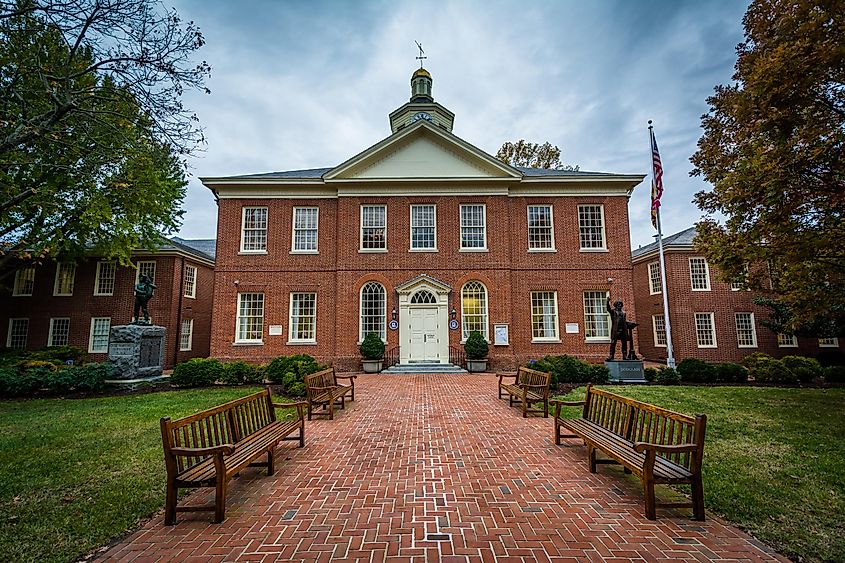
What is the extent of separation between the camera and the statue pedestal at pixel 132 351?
42.3ft

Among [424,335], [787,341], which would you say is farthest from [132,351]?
[787,341]

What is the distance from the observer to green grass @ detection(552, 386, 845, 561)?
3.60m

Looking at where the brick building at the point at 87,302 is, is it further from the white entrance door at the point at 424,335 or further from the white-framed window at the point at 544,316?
the white-framed window at the point at 544,316

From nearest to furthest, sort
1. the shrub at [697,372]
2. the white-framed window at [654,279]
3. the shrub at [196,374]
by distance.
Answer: the shrub at [196,374] → the shrub at [697,372] → the white-framed window at [654,279]

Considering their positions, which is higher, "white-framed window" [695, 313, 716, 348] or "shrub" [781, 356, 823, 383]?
"white-framed window" [695, 313, 716, 348]

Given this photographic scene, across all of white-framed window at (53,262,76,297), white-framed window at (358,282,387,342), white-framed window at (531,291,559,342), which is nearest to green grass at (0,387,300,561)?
white-framed window at (358,282,387,342)

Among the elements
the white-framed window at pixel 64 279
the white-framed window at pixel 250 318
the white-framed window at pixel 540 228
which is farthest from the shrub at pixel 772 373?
the white-framed window at pixel 64 279

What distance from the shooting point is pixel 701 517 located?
12.4 feet

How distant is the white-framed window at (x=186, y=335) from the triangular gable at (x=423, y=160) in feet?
36.4

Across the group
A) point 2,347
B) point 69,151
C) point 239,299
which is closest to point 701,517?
point 69,151

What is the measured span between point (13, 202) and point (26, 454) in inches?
147

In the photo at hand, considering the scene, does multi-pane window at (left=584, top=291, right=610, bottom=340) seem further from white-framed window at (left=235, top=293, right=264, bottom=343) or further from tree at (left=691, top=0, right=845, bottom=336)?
white-framed window at (left=235, top=293, right=264, bottom=343)

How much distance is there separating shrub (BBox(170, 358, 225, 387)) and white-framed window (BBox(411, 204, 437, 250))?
29.5 ft

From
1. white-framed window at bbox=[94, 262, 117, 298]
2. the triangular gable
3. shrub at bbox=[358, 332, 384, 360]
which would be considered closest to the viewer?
shrub at bbox=[358, 332, 384, 360]
